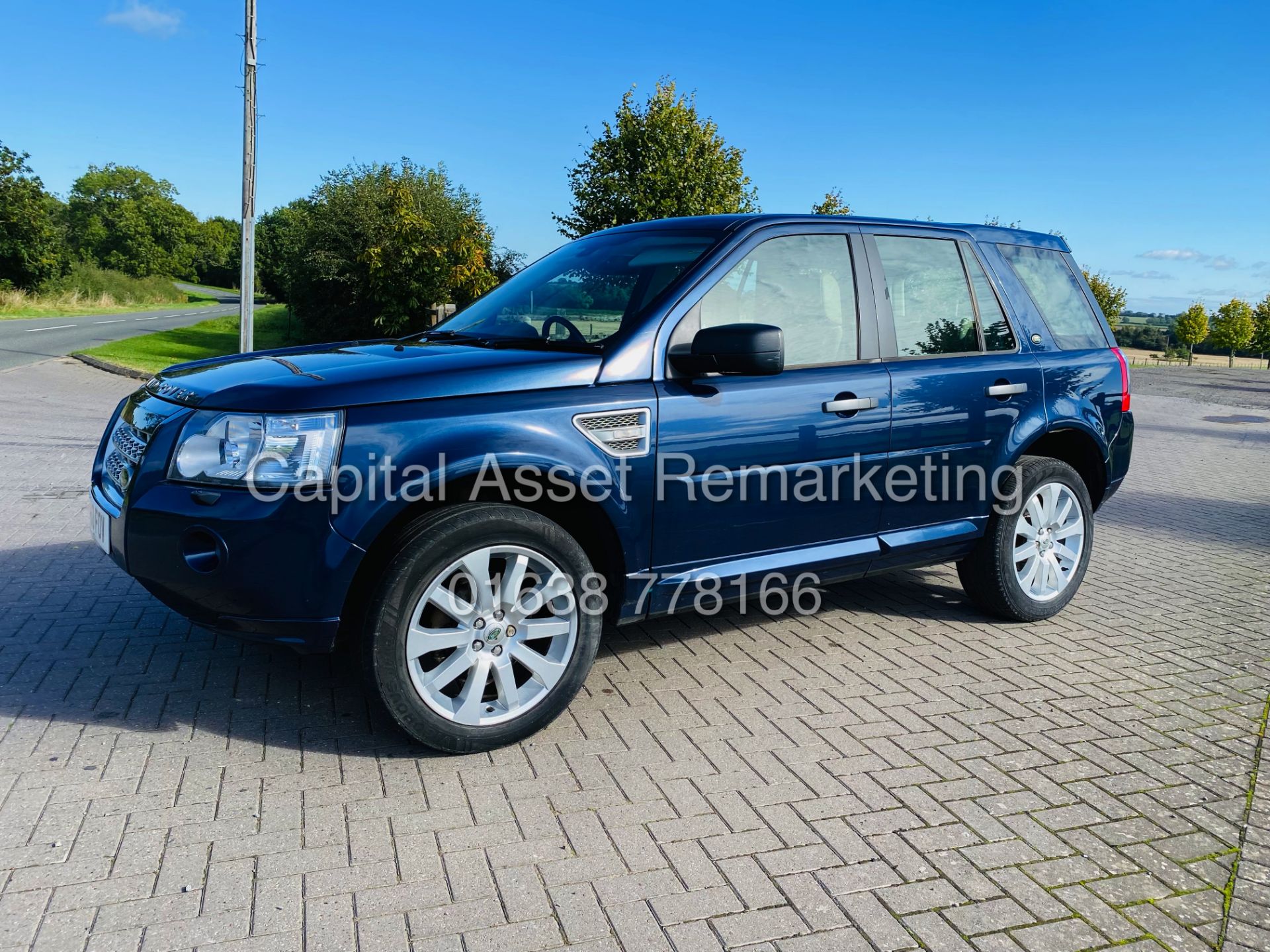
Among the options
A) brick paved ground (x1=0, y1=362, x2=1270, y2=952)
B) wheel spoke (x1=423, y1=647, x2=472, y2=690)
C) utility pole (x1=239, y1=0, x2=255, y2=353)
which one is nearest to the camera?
brick paved ground (x1=0, y1=362, x2=1270, y2=952)

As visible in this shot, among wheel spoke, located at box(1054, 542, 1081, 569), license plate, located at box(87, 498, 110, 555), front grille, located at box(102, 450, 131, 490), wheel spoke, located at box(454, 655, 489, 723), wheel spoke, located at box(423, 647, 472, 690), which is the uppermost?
front grille, located at box(102, 450, 131, 490)

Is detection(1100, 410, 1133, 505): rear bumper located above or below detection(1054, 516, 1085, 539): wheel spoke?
above

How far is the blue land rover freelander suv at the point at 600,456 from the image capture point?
313 centimetres

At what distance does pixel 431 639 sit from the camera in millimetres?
3285

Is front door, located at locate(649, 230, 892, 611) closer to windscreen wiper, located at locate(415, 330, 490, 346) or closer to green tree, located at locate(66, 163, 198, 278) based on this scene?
windscreen wiper, located at locate(415, 330, 490, 346)

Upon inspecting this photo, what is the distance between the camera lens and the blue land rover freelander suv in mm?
3129

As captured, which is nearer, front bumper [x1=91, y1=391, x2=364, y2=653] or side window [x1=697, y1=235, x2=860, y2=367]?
front bumper [x1=91, y1=391, x2=364, y2=653]

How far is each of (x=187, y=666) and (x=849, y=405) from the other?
10.1 ft

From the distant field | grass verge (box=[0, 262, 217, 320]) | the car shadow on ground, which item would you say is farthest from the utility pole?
the distant field

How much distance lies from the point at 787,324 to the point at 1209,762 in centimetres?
236

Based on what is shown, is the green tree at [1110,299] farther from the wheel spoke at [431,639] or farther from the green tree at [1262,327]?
the wheel spoke at [431,639]

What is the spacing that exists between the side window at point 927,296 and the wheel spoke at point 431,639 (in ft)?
7.95

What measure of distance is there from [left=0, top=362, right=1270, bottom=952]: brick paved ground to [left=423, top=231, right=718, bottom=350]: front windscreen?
1.54m

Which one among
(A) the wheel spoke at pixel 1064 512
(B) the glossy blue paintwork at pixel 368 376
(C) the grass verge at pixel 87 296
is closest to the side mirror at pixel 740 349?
(B) the glossy blue paintwork at pixel 368 376
